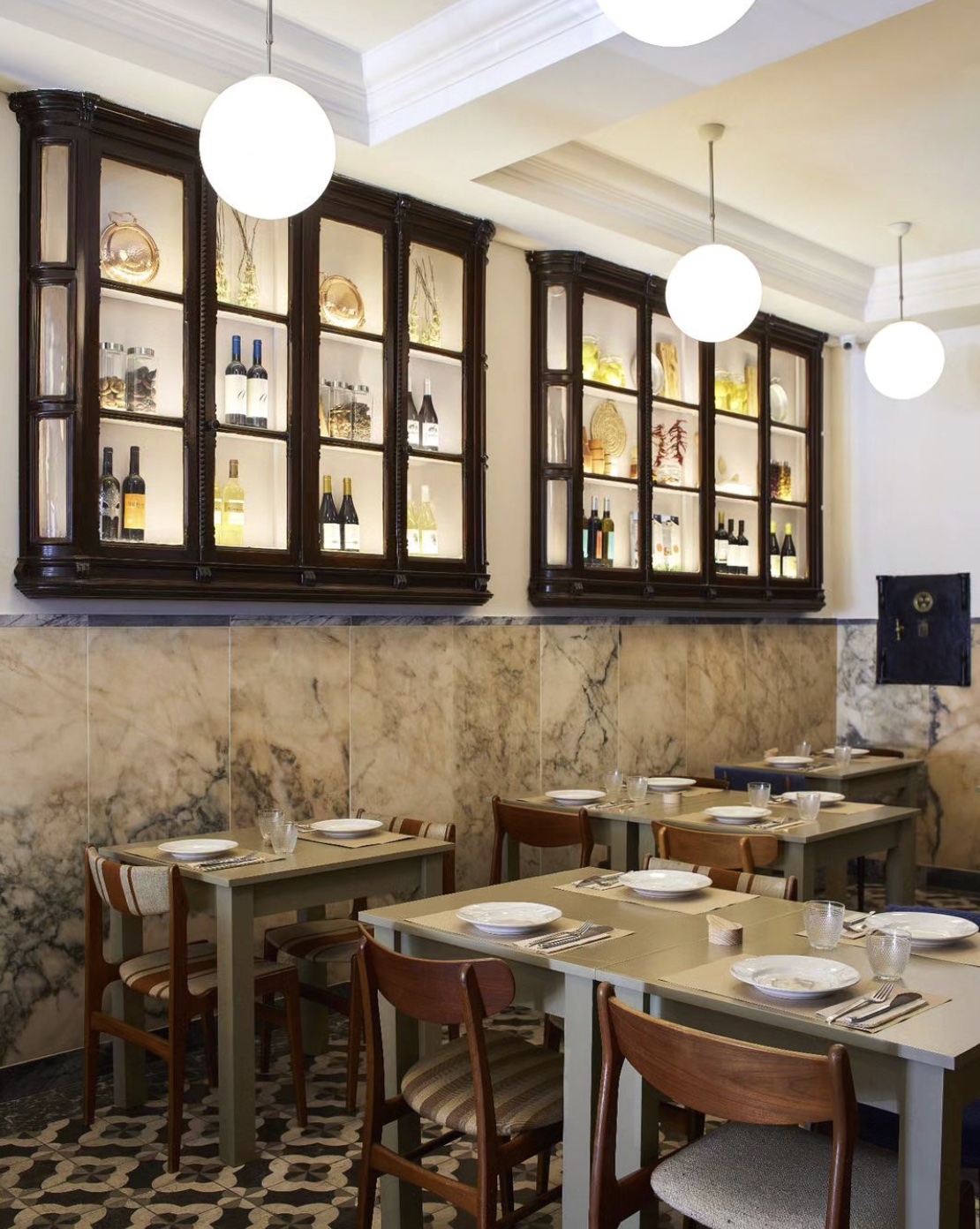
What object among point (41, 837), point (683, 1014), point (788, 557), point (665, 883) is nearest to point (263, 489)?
point (41, 837)

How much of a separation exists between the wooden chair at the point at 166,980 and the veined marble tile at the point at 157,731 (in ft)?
1.30

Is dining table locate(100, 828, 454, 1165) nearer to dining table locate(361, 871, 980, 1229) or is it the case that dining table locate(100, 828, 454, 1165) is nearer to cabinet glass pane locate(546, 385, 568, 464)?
dining table locate(361, 871, 980, 1229)

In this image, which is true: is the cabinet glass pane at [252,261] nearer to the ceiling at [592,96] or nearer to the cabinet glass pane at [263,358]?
the cabinet glass pane at [263,358]

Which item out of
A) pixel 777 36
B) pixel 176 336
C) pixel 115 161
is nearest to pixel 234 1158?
pixel 176 336

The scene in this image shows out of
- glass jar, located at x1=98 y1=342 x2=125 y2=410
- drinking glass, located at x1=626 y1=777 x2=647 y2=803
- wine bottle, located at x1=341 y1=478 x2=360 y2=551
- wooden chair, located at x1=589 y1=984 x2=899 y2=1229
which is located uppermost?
glass jar, located at x1=98 y1=342 x2=125 y2=410

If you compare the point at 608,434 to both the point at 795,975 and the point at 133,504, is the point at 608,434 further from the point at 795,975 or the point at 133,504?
the point at 795,975

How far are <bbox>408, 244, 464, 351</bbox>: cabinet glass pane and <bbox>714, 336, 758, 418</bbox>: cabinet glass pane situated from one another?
1888mm

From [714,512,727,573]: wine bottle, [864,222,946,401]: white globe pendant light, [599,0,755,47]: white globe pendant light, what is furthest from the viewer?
[714,512,727,573]: wine bottle

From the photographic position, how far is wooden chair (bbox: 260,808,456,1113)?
359cm

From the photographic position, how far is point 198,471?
4023mm

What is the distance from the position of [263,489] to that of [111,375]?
0.69m

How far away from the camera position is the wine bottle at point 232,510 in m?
4.16

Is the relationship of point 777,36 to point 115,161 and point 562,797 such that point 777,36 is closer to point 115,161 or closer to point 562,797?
point 115,161

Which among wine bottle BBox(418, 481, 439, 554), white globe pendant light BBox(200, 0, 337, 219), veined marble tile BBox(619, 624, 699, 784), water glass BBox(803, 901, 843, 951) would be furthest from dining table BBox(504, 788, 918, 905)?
white globe pendant light BBox(200, 0, 337, 219)
